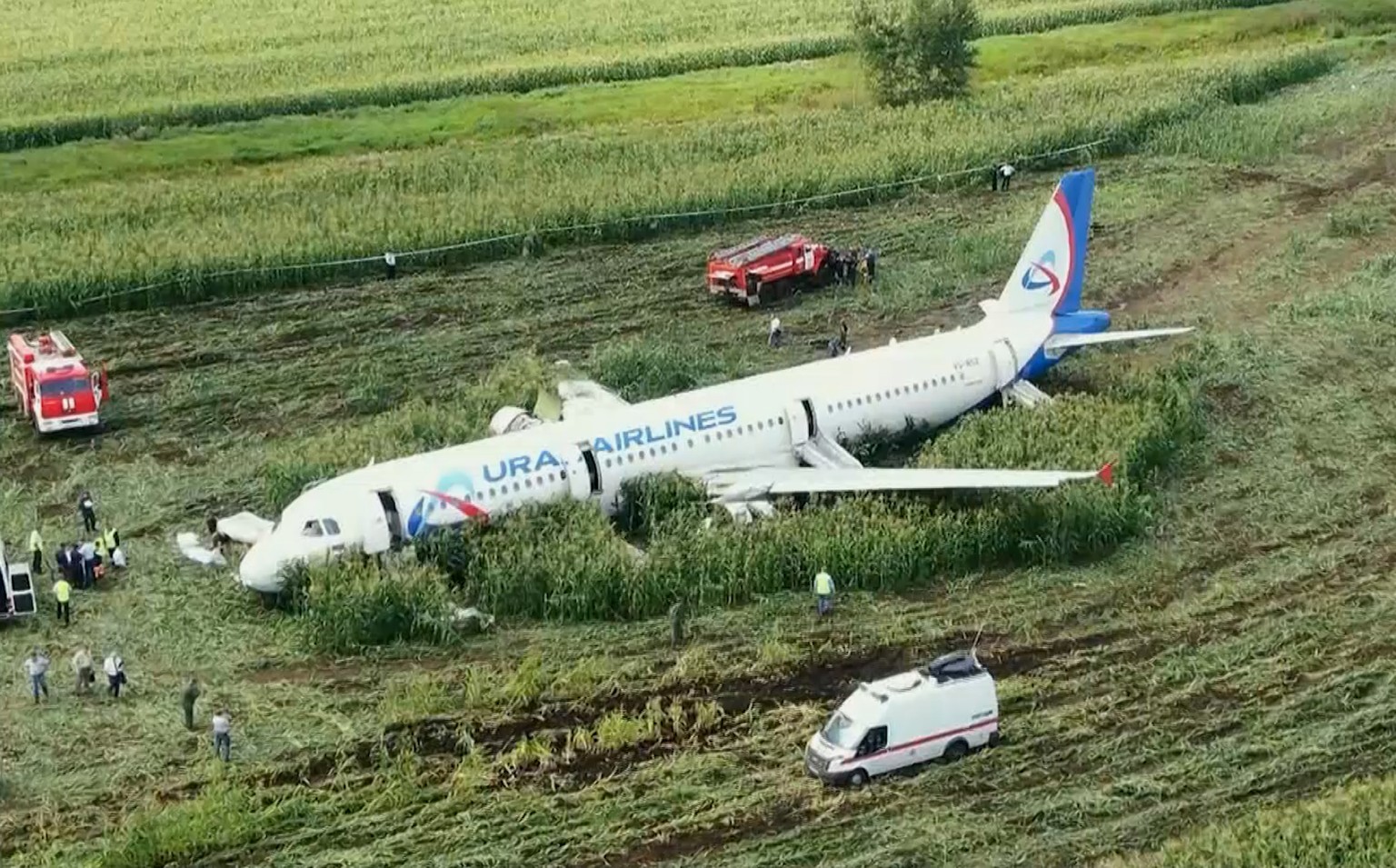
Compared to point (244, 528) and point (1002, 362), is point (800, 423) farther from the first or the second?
point (244, 528)

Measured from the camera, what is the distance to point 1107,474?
150ft

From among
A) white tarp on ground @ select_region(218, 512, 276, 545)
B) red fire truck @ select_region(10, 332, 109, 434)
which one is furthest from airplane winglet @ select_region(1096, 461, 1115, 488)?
red fire truck @ select_region(10, 332, 109, 434)

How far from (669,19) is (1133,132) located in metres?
44.6

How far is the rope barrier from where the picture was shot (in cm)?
6819

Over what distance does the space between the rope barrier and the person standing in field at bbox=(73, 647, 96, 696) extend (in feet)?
94.2

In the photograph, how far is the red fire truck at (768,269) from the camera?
66.4m

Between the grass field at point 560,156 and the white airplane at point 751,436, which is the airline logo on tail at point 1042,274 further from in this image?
the grass field at point 560,156

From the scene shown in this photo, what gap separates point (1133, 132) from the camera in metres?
85.0

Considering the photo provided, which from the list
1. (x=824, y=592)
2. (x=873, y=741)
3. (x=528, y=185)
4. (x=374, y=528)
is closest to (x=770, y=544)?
(x=824, y=592)

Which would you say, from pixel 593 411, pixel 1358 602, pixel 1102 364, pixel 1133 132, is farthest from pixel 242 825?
pixel 1133 132

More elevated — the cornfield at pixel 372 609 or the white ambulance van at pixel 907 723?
the cornfield at pixel 372 609

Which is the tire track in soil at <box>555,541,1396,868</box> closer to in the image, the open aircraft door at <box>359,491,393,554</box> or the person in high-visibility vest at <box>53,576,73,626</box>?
the open aircraft door at <box>359,491,393,554</box>

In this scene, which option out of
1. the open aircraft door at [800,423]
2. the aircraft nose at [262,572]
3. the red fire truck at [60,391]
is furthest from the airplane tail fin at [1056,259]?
the red fire truck at [60,391]

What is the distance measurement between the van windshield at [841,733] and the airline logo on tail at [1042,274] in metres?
21.8
